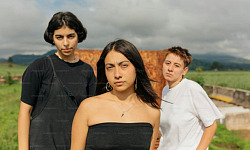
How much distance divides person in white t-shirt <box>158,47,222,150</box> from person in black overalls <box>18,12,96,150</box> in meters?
1.03

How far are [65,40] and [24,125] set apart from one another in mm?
900

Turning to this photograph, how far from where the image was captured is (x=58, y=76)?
1.99 m

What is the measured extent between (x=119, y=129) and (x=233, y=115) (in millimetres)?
8004

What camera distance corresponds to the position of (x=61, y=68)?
2031 millimetres

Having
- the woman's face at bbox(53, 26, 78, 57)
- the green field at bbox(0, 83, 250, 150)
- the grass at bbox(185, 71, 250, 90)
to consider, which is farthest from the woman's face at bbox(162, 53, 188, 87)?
the grass at bbox(185, 71, 250, 90)

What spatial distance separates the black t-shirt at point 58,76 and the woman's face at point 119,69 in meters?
0.63

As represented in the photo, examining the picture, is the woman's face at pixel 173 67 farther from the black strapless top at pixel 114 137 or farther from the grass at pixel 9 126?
the grass at pixel 9 126

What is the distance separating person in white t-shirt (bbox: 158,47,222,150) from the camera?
2.15 metres

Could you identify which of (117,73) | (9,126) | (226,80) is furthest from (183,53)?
(226,80)

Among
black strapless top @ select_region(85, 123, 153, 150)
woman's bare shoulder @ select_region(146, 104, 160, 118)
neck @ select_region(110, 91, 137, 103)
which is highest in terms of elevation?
neck @ select_region(110, 91, 137, 103)

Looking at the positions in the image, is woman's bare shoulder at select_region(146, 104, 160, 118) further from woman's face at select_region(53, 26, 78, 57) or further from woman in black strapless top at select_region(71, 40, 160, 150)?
woman's face at select_region(53, 26, 78, 57)

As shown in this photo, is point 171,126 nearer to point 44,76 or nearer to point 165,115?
point 165,115

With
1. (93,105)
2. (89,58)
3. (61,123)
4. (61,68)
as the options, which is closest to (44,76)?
(61,68)

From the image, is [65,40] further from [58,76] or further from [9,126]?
[9,126]
